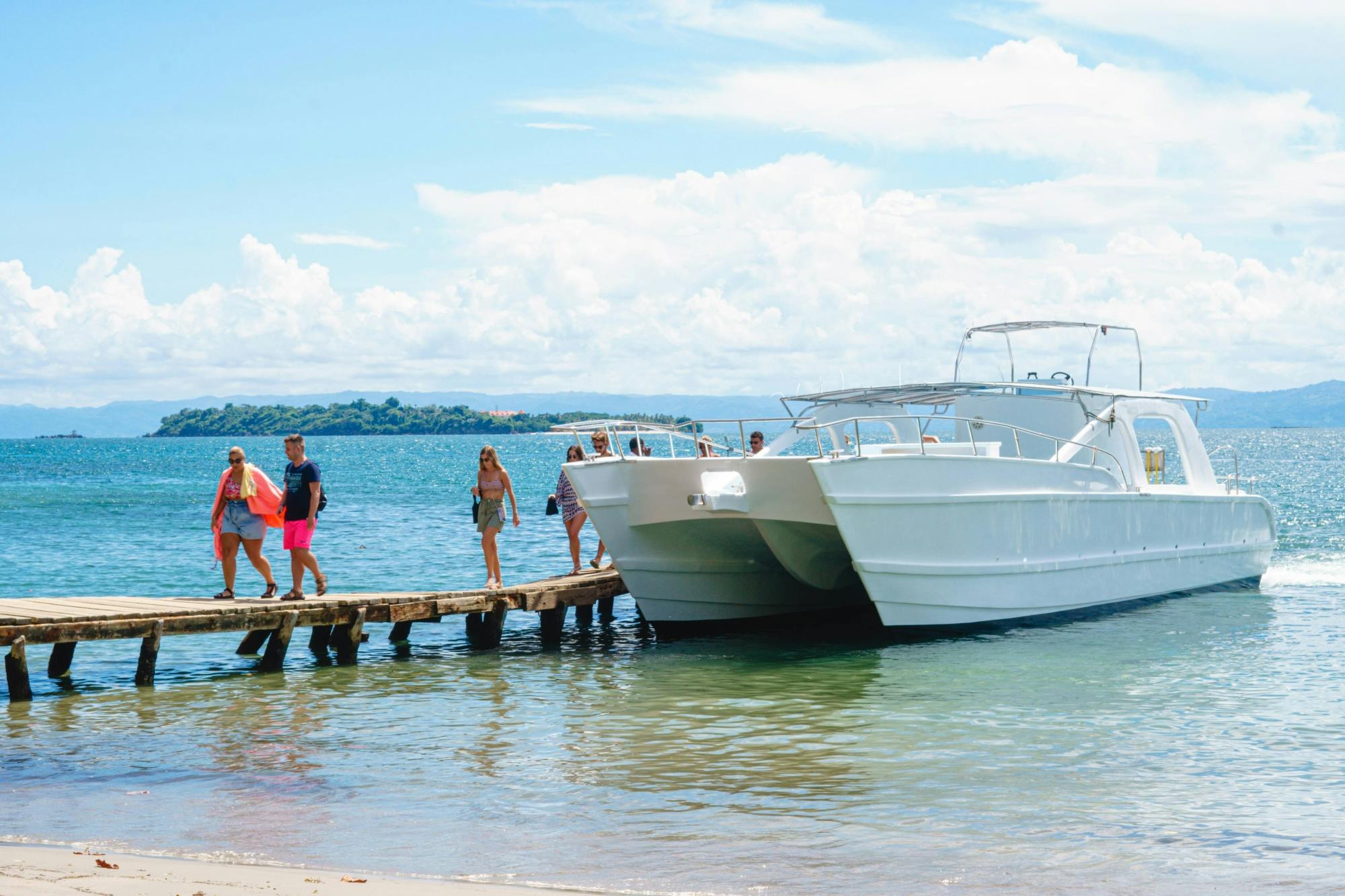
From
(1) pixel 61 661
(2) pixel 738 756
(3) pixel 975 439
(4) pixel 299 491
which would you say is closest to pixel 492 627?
(4) pixel 299 491

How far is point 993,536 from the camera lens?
603 inches

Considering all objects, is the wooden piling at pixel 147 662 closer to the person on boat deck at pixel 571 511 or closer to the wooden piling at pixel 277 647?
the wooden piling at pixel 277 647

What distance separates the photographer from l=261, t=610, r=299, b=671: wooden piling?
14.0 metres

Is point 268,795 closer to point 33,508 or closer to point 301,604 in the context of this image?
point 301,604

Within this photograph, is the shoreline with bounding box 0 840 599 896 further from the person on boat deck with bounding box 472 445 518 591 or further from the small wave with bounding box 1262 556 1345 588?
the small wave with bounding box 1262 556 1345 588

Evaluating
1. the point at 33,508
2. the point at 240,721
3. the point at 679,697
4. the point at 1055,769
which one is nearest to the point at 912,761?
the point at 1055,769

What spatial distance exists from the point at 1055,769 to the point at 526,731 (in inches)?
168

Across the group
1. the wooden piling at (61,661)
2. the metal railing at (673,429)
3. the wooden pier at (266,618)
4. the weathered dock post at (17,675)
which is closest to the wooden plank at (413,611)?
the wooden pier at (266,618)

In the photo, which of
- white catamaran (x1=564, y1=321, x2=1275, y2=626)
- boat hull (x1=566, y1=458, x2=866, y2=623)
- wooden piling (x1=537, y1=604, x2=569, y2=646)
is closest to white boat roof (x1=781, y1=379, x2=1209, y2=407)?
white catamaran (x1=564, y1=321, x2=1275, y2=626)

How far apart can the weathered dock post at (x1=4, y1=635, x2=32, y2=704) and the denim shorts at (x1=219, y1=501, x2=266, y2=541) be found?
7.51 feet

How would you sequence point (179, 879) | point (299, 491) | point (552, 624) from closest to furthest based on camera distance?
point (179, 879)
point (299, 491)
point (552, 624)

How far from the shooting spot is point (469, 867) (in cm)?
738

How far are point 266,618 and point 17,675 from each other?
91.0 inches

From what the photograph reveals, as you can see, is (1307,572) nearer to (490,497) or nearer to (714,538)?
(714,538)
